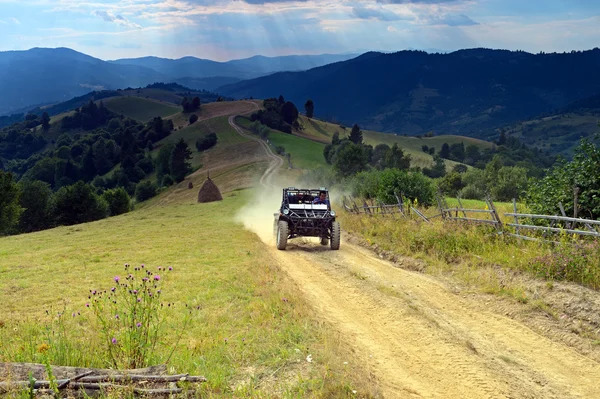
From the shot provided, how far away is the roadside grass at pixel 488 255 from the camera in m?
12.6

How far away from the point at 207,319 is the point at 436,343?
5.34 metres

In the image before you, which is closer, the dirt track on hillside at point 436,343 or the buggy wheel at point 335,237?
the dirt track on hillside at point 436,343

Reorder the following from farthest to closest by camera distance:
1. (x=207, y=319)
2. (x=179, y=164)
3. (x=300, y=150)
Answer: (x=300, y=150) < (x=179, y=164) < (x=207, y=319)

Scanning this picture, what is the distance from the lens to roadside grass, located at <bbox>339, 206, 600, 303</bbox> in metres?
12.6

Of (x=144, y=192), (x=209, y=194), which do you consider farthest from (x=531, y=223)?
(x=144, y=192)

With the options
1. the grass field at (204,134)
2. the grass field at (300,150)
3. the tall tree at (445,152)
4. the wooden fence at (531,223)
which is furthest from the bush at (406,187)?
the tall tree at (445,152)

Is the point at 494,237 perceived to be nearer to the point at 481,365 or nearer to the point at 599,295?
the point at 599,295

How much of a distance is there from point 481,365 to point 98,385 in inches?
274

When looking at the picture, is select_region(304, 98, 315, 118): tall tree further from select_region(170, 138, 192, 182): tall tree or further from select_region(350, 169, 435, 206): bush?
select_region(350, 169, 435, 206): bush

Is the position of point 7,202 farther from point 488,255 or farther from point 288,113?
point 288,113

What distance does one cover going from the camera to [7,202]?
55.4 meters

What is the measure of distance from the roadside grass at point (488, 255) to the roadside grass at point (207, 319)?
18.8 ft

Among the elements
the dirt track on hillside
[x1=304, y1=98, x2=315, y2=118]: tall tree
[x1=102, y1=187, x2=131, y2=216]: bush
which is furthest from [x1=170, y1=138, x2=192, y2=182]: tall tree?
the dirt track on hillside

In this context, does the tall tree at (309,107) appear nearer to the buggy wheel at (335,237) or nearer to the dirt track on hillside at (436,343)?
the buggy wheel at (335,237)
